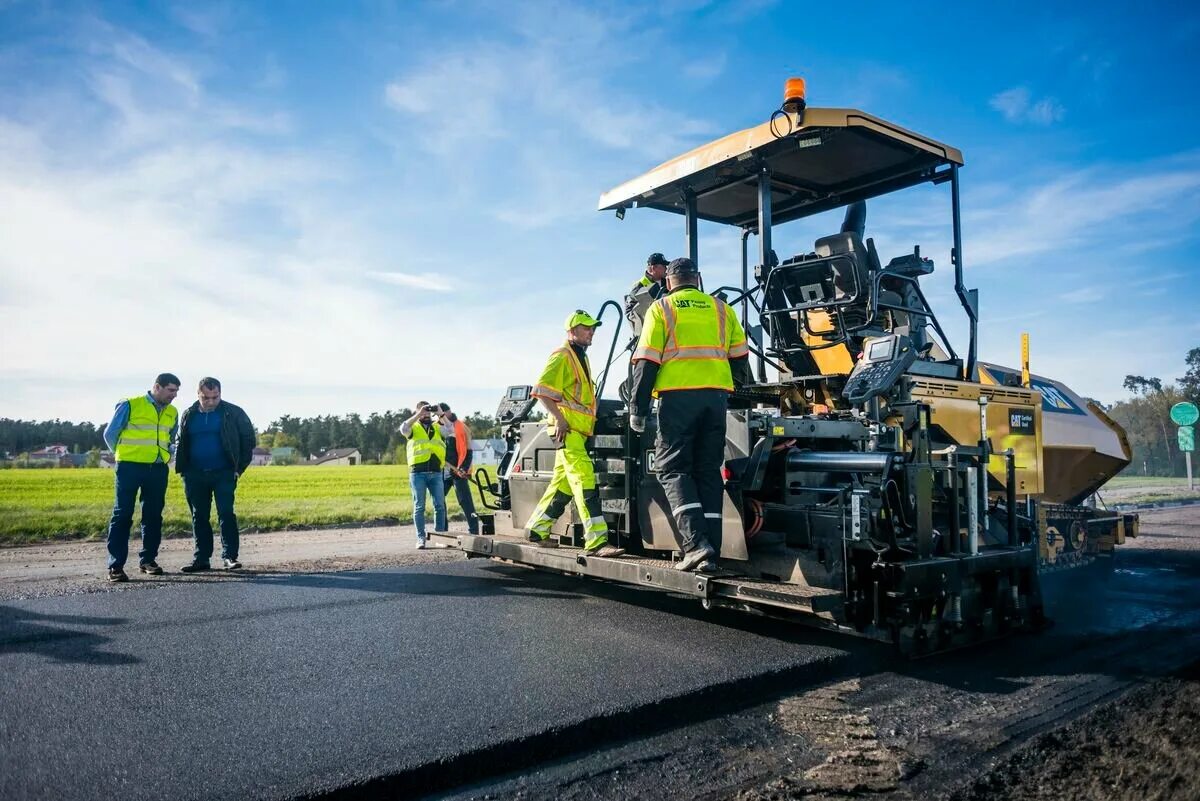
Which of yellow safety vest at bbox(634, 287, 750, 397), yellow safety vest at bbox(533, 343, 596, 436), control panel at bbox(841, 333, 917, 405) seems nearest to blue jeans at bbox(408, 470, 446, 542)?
yellow safety vest at bbox(533, 343, 596, 436)

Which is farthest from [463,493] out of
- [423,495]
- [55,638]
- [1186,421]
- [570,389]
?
[1186,421]

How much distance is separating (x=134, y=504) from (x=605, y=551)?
4246 millimetres

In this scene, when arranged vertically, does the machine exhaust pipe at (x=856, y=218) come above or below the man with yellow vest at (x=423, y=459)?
above

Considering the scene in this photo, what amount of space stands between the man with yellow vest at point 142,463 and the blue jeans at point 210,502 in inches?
9.8

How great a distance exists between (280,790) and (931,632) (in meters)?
3.36

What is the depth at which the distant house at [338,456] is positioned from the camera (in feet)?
204

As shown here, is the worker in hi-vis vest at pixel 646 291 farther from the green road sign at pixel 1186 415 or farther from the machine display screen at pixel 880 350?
the green road sign at pixel 1186 415

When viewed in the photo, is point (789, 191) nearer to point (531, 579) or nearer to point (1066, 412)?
point (531, 579)

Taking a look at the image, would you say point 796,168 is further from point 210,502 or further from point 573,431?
point 210,502

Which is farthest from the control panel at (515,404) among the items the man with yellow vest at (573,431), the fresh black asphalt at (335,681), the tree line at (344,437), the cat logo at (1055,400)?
the tree line at (344,437)

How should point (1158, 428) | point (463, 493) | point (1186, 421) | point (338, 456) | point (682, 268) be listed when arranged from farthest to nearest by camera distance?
point (338, 456), point (1158, 428), point (1186, 421), point (463, 493), point (682, 268)

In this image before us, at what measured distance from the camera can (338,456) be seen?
6700 centimetres

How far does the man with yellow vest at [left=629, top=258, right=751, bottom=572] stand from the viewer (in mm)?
4637

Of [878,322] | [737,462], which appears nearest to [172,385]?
[737,462]
